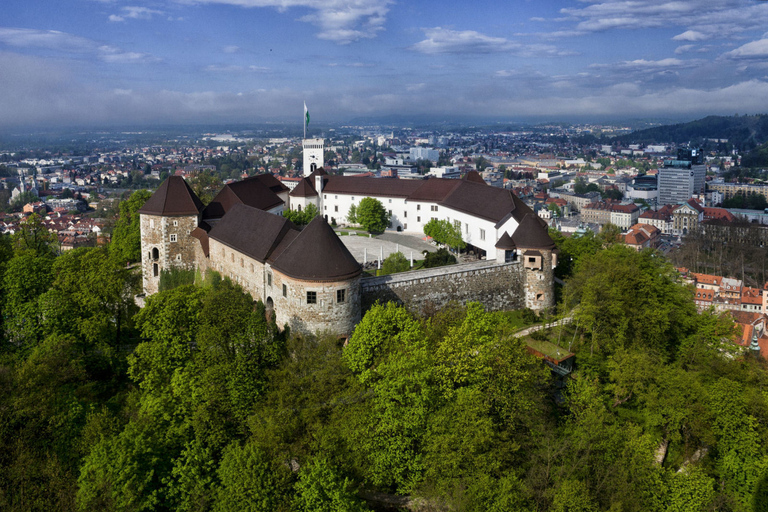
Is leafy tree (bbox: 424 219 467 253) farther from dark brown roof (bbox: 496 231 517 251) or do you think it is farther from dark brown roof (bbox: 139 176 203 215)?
dark brown roof (bbox: 139 176 203 215)

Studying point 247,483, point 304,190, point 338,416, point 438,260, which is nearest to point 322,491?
point 247,483

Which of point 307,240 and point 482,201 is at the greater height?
point 482,201

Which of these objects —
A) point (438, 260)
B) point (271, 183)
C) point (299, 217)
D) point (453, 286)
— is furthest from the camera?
point (271, 183)

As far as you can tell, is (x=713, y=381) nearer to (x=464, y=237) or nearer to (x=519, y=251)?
(x=519, y=251)

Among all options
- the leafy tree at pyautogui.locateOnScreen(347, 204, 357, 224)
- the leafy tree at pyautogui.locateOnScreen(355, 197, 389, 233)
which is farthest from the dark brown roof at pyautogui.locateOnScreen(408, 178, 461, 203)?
the leafy tree at pyautogui.locateOnScreen(347, 204, 357, 224)

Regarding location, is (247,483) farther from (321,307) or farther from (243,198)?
(243,198)

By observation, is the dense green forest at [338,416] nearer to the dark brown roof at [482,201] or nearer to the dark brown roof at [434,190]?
the dark brown roof at [482,201]

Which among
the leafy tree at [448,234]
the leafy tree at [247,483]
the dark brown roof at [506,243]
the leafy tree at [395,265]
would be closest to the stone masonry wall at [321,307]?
the leafy tree at [247,483]
